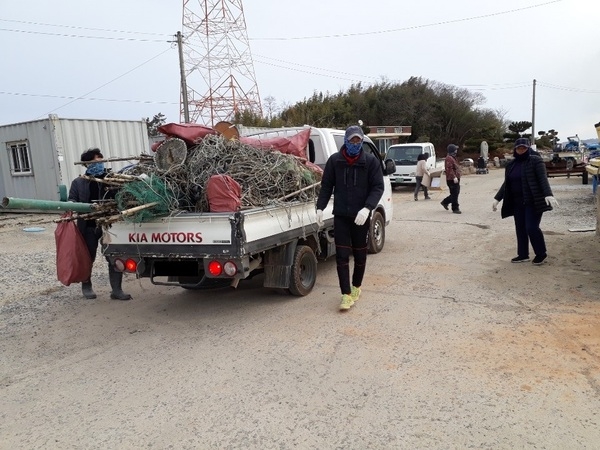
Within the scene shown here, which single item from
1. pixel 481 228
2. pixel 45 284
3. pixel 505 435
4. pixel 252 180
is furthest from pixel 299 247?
pixel 481 228

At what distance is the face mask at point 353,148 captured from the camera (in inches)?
208

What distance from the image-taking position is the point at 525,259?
728 cm

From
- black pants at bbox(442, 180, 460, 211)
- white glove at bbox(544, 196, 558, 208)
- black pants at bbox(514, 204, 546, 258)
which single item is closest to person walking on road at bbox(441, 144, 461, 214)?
black pants at bbox(442, 180, 460, 211)

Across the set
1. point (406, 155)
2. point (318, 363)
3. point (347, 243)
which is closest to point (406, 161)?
point (406, 155)

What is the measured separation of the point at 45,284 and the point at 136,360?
369 centimetres

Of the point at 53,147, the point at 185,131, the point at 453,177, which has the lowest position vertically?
the point at 453,177

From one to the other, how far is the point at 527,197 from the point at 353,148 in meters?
3.15

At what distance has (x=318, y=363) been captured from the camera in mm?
4078

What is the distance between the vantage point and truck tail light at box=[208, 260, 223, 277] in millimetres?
4809

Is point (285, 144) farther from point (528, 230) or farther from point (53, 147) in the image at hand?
point (53, 147)

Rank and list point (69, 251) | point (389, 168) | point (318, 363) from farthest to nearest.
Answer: point (389, 168)
point (69, 251)
point (318, 363)

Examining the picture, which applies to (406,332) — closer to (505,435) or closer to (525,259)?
(505,435)

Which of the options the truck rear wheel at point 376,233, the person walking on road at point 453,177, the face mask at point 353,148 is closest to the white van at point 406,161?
the person walking on road at point 453,177

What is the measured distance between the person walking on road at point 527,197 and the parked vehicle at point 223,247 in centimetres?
314
